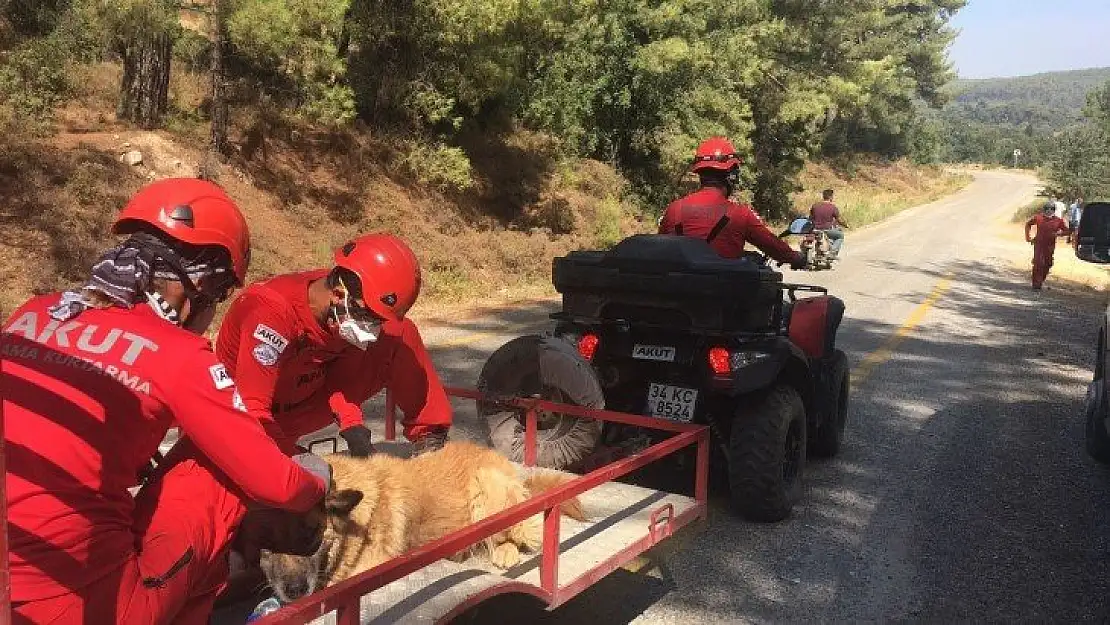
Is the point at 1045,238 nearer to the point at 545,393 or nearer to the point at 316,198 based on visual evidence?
the point at 316,198

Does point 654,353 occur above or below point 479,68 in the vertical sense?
below

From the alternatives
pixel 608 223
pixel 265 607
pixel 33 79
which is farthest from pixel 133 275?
pixel 608 223

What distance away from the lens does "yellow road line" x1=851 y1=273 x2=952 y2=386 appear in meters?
10.1

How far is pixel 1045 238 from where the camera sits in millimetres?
19766

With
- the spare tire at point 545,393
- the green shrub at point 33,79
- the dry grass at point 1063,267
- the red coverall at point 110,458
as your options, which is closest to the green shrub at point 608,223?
the dry grass at point 1063,267

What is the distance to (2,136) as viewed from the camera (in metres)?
14.2

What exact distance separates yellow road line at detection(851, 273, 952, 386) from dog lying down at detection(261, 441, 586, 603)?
666cm

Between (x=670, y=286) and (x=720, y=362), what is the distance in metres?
0.52

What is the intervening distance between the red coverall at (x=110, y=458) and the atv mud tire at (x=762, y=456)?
323cm

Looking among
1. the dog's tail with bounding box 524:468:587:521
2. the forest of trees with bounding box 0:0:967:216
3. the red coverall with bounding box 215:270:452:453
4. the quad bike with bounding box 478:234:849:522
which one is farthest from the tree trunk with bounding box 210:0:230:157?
the dog's tail with bounding box 524:468:587:521

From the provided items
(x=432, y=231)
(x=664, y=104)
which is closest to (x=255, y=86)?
(x=432, y=231)

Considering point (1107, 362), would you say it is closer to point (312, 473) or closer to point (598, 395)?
point (598, 395)

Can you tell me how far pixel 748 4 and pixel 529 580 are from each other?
Answer: 30.0 metres

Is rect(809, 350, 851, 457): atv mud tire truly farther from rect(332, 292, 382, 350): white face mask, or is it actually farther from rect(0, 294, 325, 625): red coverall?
rect(0, 294, 325, 625): red coverall
